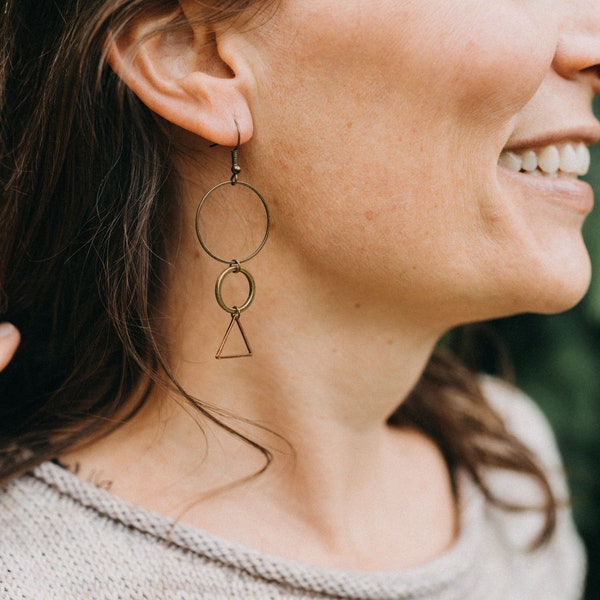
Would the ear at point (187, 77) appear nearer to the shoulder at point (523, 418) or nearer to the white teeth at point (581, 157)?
the white teeth at point (581, 157)

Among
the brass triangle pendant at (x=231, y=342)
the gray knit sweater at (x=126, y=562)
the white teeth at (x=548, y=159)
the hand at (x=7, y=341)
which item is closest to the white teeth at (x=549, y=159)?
the white teeth at (x=548, y=159)

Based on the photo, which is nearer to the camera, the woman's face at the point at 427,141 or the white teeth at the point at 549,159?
the woman's face at the point at 427,141

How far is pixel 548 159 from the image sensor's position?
4.62 ft

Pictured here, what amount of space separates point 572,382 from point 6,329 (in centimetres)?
167

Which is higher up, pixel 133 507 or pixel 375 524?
pixel 133 507

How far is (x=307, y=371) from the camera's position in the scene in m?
1.43

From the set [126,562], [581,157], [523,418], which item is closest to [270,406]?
[126,562]

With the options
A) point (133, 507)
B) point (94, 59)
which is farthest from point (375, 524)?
point (94, 59)

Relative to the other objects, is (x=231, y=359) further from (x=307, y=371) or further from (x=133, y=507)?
(x=133, y=507)

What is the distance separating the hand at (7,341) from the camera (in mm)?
1331

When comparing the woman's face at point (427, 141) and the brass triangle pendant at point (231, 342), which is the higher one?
the woman's face at point (427, 141)

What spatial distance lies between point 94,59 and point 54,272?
41cm

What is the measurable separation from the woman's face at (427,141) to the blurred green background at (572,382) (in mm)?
947

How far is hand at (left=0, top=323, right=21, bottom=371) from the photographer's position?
1.33m
